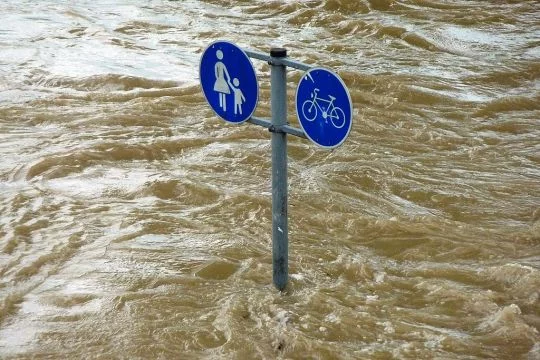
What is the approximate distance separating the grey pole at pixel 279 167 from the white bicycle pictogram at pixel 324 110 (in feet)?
0.68

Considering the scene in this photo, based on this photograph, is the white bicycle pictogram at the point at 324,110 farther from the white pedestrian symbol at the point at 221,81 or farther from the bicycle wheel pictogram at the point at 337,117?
the white pedestrian symbol at the point at 221,81

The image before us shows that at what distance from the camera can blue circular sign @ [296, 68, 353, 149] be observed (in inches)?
129

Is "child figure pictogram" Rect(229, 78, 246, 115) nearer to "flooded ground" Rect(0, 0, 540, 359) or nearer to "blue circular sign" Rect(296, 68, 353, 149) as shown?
"blue circular sign" Rect(296, 68, 353, 149)

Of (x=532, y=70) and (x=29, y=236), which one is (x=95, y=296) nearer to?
(x=29, y=236)

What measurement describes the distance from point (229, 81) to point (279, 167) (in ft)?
1.38

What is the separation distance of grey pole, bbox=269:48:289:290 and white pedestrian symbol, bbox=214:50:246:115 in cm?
14

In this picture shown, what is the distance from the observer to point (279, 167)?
3723 millimetres

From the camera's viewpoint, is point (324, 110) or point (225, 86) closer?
point (324, 110)

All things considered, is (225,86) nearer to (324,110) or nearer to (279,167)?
(279,167)

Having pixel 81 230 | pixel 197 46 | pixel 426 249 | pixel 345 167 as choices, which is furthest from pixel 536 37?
pixel 81 230

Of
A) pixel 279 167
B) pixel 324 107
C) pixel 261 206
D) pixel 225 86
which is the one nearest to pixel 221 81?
pixel 225 86

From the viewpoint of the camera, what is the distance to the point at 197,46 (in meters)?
8.66

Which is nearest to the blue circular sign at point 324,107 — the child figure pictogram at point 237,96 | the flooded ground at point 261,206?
the child figure pictogram at point 237,96

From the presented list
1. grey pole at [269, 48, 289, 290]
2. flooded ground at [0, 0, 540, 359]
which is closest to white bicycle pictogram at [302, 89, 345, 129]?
grey pole at [269, 48, 289, 290]
